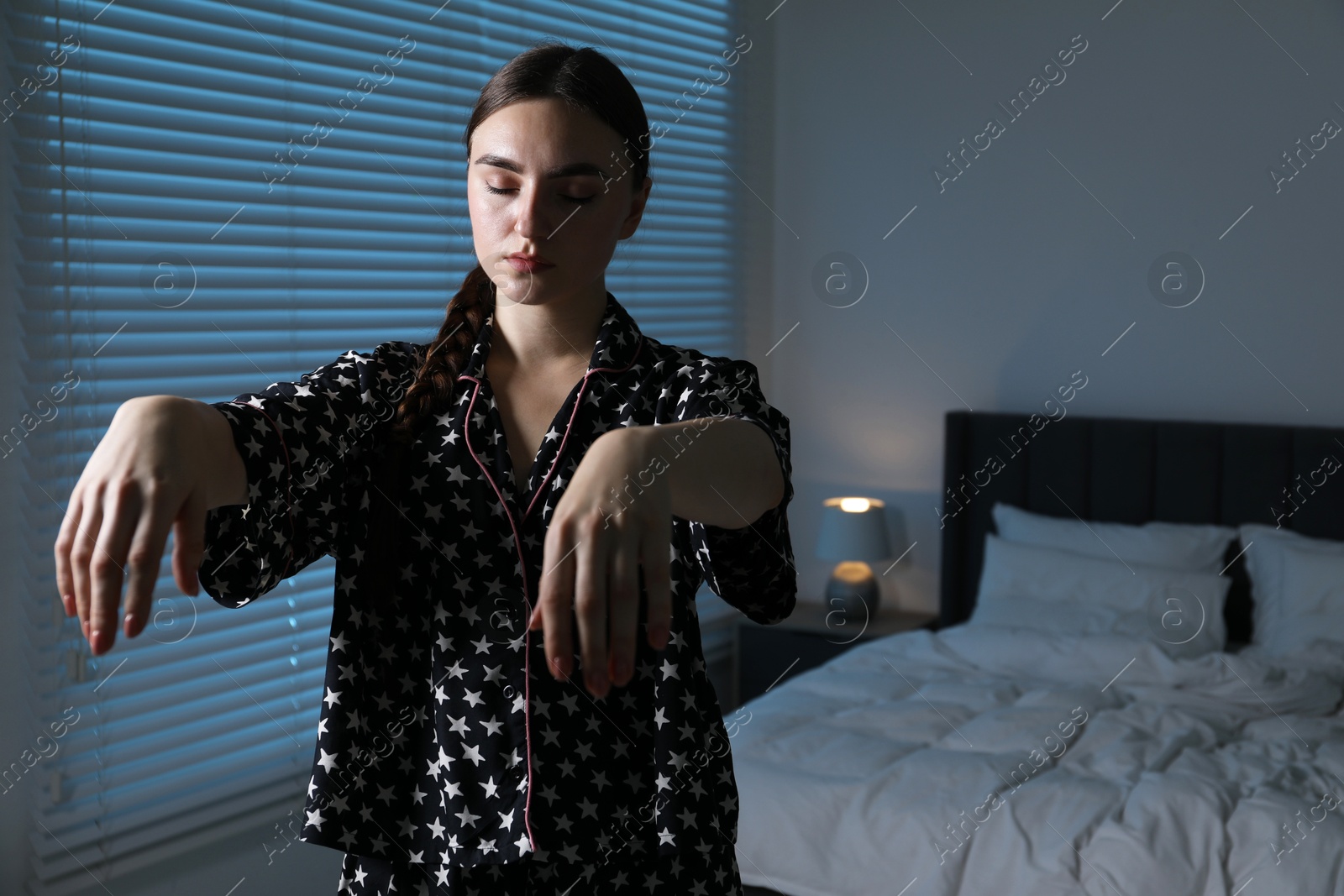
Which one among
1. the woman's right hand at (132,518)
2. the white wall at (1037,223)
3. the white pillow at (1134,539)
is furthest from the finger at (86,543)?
the white wall at (1037,223)

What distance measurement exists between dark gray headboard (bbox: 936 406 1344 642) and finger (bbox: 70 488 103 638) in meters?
3.23

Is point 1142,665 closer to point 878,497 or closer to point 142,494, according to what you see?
point 878,497

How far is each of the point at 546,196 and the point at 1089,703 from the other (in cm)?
221

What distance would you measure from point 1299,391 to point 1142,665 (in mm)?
1085

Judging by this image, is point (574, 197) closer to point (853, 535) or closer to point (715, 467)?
point (715, 467)

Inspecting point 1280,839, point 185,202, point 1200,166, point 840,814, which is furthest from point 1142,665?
point 185,202

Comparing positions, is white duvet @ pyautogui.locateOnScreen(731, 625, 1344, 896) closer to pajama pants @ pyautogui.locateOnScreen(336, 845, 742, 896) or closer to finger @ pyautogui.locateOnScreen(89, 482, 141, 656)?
pajama pants @ pyautogui.locateOnScreen(336, 845, 742, 896)

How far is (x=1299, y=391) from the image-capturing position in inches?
127

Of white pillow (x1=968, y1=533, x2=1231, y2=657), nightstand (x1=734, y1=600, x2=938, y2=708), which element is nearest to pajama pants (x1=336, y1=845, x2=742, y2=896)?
white pillow (x1=968, y1=533, x2=1231, y2=657)

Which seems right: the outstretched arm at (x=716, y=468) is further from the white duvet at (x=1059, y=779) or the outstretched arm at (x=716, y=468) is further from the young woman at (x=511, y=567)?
the white duvet at (x=1059, y=779)

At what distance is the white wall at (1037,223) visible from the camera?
10.5 feet

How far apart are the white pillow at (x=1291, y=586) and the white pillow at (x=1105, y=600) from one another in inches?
4.2

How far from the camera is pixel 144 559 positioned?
51 cm

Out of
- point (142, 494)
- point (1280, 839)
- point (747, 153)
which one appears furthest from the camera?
point (747, 153)
